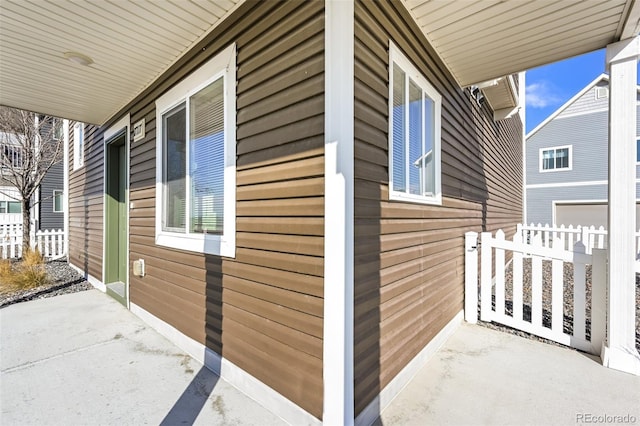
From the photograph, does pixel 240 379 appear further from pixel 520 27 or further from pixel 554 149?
pixel 554 149

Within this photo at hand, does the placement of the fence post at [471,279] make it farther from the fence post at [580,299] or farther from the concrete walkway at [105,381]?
the concrete walkway at [105,381]

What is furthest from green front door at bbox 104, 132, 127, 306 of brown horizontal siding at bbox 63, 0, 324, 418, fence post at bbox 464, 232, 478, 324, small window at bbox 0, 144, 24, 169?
fence post at bbox 464, 232, 478, 324

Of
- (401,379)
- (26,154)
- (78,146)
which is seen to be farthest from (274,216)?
(26,154)

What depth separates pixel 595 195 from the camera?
1268 cm

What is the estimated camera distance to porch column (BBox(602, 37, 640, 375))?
257cm

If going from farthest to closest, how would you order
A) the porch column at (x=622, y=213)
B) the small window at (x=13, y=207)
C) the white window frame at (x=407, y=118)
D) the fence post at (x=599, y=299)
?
the small window at (x=13, y=207) < the fence post at (x=599, y=299) < the porch column at (x=622, y=213) < the white window frame at (x=407, y=118)

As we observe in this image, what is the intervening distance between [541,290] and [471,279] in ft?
2.42

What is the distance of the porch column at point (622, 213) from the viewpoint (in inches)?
101

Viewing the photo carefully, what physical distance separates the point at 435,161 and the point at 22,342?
452cm

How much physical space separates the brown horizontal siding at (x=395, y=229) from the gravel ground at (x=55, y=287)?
5350 millimetres

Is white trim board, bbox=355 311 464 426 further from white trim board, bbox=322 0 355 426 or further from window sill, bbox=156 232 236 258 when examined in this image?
window sill, bbox=156 232 236 258

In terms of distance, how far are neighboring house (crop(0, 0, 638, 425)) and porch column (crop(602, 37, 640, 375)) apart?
148 millimetres

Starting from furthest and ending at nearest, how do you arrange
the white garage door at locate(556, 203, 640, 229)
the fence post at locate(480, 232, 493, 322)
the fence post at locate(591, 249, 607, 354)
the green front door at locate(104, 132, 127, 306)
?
the white garage door at locate(556, 203, 640, 229) → the green front door at locate(104, 132, 127, 306) → the fence post at locate(480, 232, 493, 322) → the fence post at locate(591, 249, 607, 354)

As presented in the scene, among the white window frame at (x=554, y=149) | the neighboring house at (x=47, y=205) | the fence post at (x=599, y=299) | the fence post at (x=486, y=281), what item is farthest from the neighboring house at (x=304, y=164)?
the white window frame at (x=554, y=149)
